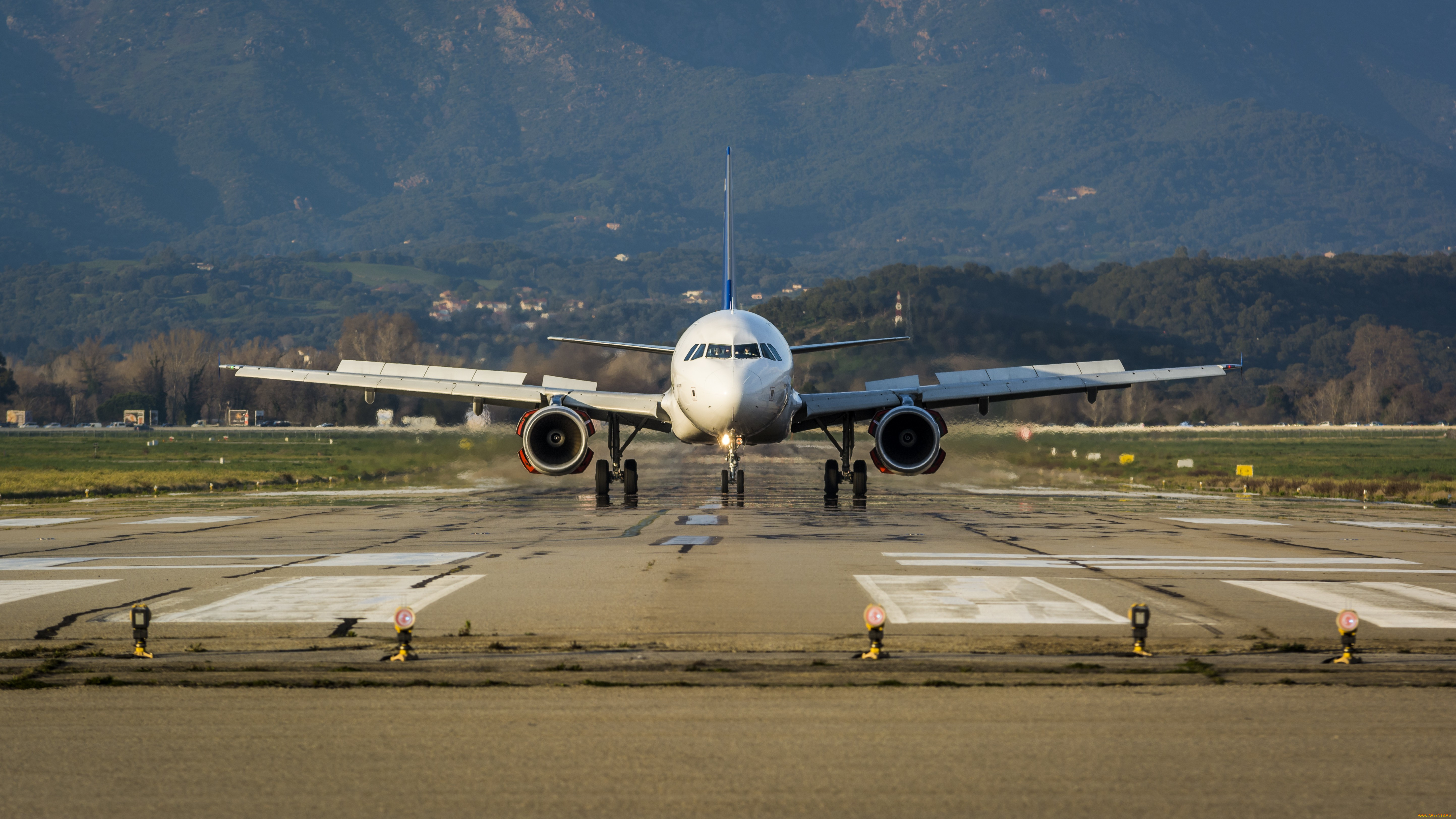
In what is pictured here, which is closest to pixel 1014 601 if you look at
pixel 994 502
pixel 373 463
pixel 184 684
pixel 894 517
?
pixel 184 684

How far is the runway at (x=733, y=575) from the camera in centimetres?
1392

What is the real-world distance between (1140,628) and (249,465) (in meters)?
65.4

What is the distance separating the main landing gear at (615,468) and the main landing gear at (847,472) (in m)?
5.46

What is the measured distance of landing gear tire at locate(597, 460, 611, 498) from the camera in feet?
111

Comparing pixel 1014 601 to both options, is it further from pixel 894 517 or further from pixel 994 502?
pixel 994 502

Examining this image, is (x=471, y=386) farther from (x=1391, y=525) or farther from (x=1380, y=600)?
(x=1380, y=600)

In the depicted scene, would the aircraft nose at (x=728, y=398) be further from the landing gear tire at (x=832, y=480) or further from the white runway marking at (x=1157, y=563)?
the white runway marking at (x=1157, y=563)

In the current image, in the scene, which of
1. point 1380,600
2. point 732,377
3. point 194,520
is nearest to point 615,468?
point 732,377

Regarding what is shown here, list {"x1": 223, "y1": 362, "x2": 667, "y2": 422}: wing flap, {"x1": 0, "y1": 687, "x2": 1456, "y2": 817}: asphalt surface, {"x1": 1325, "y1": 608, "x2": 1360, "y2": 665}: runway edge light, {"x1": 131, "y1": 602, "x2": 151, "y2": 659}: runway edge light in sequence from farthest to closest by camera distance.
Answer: {"x1": 223, "y1": 362, "x2": 667, "y2": 422}: wing flap
{"x1": 131, "y1": 602, "x2": 151, "y2": 659}: runway edge light
{"x1": 1325, "y1": 608, "x2": 1360, "y2": 665}: runway edge light
{"x1": 0, "y1": 687, "x2": 1456, "y2": 817}: asphalt surface

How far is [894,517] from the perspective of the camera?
31.4 metres

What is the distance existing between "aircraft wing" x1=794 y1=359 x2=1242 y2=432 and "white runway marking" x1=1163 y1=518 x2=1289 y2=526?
395cm

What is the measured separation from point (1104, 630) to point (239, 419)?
550 ft

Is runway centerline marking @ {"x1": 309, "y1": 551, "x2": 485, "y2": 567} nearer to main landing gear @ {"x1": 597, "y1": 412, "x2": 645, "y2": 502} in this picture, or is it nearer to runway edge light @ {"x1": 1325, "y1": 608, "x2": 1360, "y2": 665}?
main landing gear @ {"x1": 597, "y1": 412, "x2": 645, "y2": 502}

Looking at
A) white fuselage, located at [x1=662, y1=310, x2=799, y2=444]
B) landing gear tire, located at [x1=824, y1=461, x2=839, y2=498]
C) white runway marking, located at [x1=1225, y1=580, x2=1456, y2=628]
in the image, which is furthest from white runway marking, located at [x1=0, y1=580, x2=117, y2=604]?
landing gear tire, located at [x1=824, y1=461, x2=839, y2=498]
